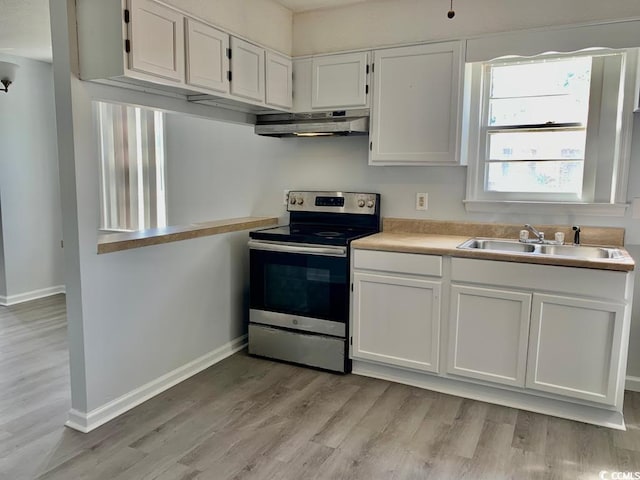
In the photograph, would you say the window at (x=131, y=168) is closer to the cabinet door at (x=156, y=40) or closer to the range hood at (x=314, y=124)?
the range hood at (x=314, y=124)

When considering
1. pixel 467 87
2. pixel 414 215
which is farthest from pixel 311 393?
pixel 467 87

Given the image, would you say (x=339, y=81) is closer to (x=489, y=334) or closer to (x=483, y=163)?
(x=483, y=163)

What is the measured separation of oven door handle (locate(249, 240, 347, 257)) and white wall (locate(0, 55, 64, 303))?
279cm

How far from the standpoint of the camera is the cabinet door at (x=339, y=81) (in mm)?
3094

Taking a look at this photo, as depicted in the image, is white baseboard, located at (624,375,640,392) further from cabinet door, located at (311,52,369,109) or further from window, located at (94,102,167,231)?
window, located at (94,102,167,231)

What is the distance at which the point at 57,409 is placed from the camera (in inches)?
101

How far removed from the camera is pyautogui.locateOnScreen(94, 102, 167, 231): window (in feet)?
14.9

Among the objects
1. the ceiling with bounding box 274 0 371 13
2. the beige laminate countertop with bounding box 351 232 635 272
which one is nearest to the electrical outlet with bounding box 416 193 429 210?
the beige laminate countertop with bounding box 351 232 635 272

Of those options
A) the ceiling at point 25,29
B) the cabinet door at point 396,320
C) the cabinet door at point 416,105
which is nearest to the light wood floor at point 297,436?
the cabinet door at point 396,320

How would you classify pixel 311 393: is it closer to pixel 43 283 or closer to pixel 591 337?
pixel 591 337

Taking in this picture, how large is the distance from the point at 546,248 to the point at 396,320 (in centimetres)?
97

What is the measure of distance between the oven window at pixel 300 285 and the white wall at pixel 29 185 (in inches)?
110

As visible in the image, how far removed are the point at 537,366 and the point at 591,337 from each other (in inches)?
12.0

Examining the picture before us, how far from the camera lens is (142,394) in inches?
104
